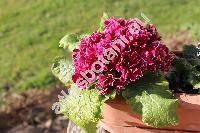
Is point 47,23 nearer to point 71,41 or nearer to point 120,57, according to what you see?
point 71,41

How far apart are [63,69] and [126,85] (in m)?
0.47

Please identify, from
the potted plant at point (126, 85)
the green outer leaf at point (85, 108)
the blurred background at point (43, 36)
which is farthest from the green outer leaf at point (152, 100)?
the blurred background at point (43, 36)

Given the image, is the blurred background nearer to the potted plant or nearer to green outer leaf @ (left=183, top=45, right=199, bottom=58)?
green outer leaf @ (left=183, top=45, right=199, bottom=58)

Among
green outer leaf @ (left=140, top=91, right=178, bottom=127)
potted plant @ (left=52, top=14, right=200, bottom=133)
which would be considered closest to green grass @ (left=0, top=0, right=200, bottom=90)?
potted plant @ (left=52, top=14, right=200, bottom=133)

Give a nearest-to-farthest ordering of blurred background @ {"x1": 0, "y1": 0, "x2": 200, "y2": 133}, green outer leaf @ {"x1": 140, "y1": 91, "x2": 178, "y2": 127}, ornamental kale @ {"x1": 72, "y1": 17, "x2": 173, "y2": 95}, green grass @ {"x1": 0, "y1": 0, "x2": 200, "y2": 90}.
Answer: green outer leaf @ {"x1": 140, "y1": 91, "x2": 178, "y2": 127}
ornamental kale @ {"x1": 72, "y1": 17, "x2": 173, "y2": 95}
blurred background @ {"x1": 0, "y1": 0, "x2": 200, "y2": 133}
green grass @ {"x1": 0, "y1": 0, "x2": 200, "y2": 90}

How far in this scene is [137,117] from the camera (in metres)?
2.60

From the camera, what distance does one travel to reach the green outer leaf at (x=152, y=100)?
2.46 m

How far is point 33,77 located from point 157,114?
3.45 meters

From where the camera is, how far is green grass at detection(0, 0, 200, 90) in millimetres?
5914

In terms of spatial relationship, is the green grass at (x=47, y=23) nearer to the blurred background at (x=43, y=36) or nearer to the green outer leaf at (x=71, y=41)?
the blurred background at (x=43, y=36)

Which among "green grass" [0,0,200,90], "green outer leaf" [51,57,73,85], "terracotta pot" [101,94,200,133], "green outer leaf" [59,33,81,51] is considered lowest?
"terracotta pot" [101,94,200,133]

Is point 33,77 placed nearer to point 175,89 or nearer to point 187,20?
point 187,20

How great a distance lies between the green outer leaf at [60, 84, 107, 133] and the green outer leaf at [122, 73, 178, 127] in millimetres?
143

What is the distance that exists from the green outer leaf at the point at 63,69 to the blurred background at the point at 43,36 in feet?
6.25
